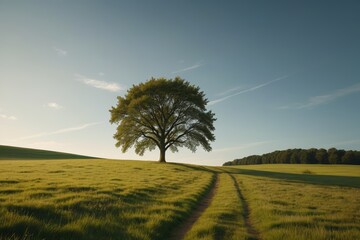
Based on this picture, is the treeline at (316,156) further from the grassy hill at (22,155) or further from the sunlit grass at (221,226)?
the sunlit grass at (221,226)

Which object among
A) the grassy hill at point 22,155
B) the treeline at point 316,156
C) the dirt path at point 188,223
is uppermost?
the treeline at point 316,156

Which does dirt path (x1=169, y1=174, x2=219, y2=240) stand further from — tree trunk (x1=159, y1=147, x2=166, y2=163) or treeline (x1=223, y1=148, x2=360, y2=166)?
treeline (x1=223, y1=148, x2=360, y2=166)

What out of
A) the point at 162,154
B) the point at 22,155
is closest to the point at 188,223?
the point at 162,154

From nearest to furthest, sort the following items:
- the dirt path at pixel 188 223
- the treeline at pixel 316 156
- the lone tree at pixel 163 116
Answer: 1. the dirt path at pixel 188 223
2. the lone tree at pixel 163 116
3. the treeline at pixel 316 156

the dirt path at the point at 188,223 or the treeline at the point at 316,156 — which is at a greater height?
the treeline at the point at 316,156

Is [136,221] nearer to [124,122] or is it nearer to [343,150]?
[124,122]

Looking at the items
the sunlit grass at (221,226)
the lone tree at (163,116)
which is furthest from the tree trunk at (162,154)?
the sunlit grass at (221,226)

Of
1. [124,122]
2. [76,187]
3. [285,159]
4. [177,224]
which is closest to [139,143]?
[124,122]

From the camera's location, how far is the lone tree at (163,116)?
48781mm

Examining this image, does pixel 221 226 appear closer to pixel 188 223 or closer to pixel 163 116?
pixel 188 223

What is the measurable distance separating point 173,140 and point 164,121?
3985mm

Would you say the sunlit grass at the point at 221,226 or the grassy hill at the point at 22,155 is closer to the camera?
the sunlit grass at the point at 221,226

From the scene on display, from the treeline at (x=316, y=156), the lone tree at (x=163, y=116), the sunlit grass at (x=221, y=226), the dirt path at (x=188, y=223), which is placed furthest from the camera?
the treeline at (x=316, y=156)

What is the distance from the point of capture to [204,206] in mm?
15656
